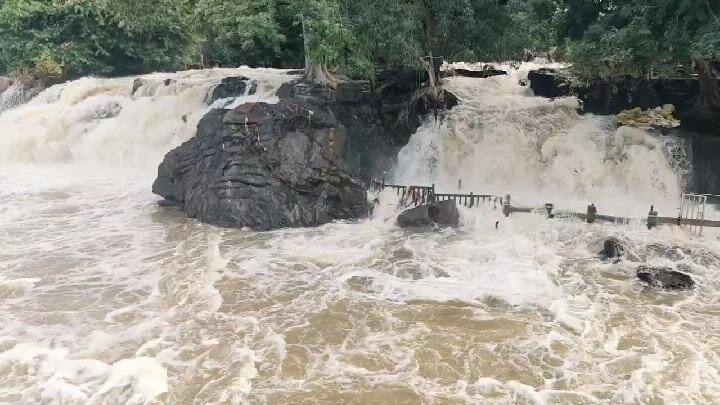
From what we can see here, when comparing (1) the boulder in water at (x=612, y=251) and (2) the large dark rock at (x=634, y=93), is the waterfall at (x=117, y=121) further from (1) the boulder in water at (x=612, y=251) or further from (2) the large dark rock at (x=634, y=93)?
(1) the boulder in water at (x=612, y=251)

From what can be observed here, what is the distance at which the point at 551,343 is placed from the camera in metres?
7.84

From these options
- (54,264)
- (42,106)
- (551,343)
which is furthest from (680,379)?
(42,106)

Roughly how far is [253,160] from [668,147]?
1001 centimetres

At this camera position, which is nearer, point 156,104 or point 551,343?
point 551,343

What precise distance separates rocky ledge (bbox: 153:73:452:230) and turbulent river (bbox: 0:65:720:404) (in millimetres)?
573

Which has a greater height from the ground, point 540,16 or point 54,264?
point 540,16

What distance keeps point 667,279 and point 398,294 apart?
15.0 ft

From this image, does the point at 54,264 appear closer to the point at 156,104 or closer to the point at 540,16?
the point at 156,104

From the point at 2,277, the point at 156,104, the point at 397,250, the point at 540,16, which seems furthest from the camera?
the point at 156,104

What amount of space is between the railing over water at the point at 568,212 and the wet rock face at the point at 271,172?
1.10 metres

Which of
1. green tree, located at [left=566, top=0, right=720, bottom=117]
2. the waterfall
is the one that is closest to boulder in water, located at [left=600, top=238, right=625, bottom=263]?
green tree, located at [left=566, top=0, right=720, bottom=117]

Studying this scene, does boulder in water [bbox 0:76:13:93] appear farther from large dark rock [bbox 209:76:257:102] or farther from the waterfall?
large dark rock [bbox 209:76:257:102]

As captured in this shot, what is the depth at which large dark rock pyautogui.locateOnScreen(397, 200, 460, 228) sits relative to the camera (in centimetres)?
1254

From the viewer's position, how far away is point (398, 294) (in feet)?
30.8
